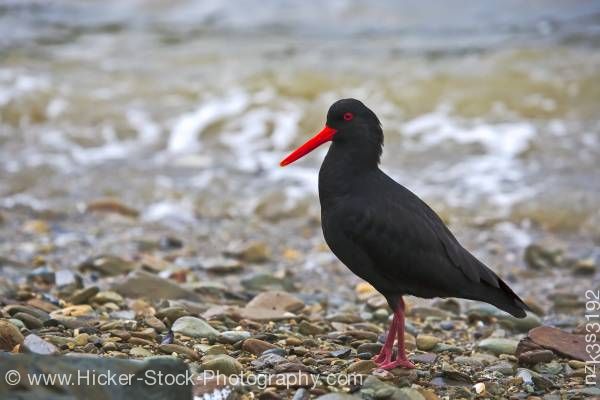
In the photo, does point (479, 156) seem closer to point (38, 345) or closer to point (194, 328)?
point (194, 328)

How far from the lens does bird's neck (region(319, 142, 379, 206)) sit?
14.3 feet

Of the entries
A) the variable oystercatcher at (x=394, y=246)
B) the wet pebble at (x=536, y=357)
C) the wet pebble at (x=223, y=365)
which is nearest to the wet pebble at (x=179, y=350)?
the wet pebble at (x=223, y=365)

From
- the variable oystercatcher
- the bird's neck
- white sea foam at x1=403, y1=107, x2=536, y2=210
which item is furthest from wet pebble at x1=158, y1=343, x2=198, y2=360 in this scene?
white sea foam at x1=403, y1=107, x2=536, y2=210

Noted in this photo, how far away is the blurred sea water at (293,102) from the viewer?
9.93 metres

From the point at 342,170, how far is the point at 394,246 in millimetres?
517

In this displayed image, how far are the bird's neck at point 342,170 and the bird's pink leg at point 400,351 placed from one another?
65 cm

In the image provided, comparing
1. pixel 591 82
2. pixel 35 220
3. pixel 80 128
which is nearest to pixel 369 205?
pixel 35 220

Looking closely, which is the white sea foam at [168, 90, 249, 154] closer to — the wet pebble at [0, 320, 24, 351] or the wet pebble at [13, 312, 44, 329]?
the wet pebble at [13, 312, 44, 329]

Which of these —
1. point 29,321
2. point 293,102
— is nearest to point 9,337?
point 29,321

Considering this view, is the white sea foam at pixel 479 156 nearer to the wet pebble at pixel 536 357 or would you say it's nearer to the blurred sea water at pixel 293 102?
the blurred sea water at pixel 293 102

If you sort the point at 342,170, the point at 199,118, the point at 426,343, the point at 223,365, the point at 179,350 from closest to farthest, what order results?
1. the point at 223,365
2. the point at 179,350
3. the point at 342,170
4. the point at 426,343
5. the point at 199,118

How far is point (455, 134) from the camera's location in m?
11.7

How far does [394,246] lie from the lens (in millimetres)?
4172

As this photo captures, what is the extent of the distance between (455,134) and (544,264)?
419cm
